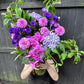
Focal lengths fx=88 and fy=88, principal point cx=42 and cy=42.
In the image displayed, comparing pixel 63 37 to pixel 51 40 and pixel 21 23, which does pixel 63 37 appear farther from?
pixel 21 23

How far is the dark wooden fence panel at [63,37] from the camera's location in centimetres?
90

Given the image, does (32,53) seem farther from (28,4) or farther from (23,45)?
(28,4)

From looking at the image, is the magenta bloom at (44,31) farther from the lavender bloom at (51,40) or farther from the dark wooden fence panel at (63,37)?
the dark wooden fence panel at (63,37)

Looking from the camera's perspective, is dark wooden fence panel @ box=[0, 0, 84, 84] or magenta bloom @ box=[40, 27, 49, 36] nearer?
magenta bloom @ box=[40, 27, 49, 36]

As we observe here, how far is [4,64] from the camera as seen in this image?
125cm

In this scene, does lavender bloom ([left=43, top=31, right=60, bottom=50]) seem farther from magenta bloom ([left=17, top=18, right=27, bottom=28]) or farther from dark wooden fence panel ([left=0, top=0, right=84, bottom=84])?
dark wooden fence panel ([left=0, top=0, right=84, bottom=84])

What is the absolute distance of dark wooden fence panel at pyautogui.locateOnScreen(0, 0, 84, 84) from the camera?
A: 2.94 feet

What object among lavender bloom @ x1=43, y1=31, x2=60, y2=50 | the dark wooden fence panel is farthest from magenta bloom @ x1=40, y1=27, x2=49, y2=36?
the dark wooden fence panel

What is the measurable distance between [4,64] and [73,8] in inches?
44.6

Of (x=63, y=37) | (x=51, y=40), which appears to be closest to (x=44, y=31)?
(x=51, y=40)

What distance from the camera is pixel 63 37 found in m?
1.00

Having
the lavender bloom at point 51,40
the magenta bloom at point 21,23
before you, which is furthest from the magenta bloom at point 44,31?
the magenta bloom at point 21,23

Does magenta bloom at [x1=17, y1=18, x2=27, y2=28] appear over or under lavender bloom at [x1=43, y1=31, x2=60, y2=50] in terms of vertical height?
over

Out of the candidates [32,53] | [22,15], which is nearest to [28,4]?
[22,15]
